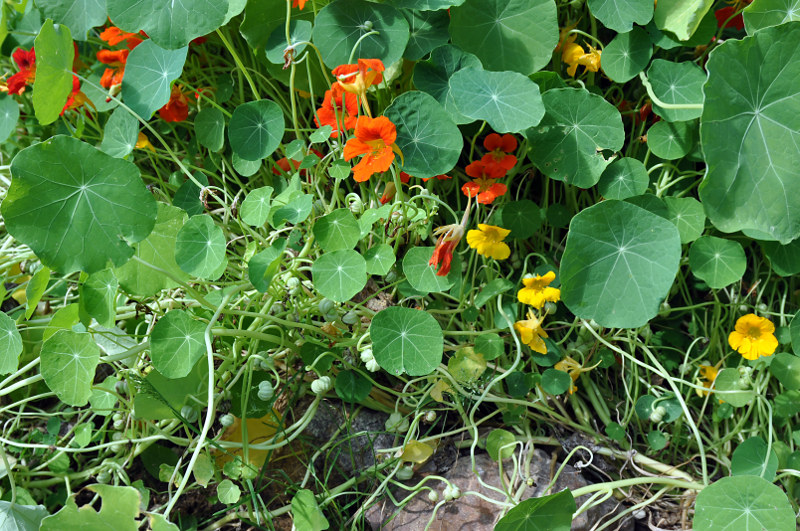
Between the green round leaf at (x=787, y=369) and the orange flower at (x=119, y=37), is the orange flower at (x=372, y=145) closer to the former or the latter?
the orange flower at (x=119, y=37)

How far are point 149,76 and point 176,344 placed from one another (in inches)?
31.9

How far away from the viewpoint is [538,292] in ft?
4.35

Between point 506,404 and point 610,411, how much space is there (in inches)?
12.2

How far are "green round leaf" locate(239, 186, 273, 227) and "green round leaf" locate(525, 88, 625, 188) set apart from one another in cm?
65

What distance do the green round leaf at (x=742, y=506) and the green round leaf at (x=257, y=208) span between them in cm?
114

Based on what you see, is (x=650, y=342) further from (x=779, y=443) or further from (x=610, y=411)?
(x=779, y=443)

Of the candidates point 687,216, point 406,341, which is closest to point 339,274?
point 406,341

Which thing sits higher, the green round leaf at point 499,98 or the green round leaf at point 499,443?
the green round leaf at point 499,98

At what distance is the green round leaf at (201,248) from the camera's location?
1.23m

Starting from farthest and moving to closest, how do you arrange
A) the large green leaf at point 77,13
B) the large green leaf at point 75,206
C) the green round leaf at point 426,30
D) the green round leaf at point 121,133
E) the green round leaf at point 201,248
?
the large green leaf at point 77,13 → the green round leaf at point 121,133 → the green round leaf at point 426,30 → the green round leaf at point 201,248 → the large green leaf at point 75,206

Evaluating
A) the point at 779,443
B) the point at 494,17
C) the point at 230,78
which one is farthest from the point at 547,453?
the point at 230,78

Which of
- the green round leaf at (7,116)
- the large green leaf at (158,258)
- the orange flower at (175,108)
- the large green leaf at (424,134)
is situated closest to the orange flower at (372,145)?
the large green leaf at (424,134)

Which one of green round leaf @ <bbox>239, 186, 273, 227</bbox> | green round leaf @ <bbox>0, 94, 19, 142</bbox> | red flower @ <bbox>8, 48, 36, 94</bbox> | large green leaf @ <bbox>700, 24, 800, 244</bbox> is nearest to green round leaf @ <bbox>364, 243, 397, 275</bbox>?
green round leaf @ <bbox>239, 186, 273, 227</bbox>

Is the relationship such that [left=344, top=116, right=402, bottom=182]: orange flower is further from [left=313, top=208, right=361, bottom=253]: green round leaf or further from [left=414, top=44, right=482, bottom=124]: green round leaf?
[left=414, top=44, right=482, bottom=124]: green round leaf
